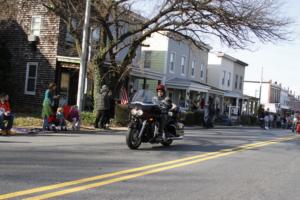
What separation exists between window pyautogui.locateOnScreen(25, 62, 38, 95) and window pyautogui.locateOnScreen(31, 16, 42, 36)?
1.74 meters

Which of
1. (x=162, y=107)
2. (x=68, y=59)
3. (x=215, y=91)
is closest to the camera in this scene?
(x=162, y=107)

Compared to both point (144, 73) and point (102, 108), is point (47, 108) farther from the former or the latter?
point (144, 73)

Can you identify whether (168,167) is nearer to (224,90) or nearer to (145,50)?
(145,50)

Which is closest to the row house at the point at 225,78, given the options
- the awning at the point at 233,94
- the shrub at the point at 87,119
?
the awning at the point at 233,94

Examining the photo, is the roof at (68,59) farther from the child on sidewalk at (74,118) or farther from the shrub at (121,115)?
the child on sidewalk at (74,118)

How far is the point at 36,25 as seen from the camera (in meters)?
27.6

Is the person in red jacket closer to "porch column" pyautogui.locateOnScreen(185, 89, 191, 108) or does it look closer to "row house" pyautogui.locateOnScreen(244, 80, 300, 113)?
"porch column" pyautogui.locateOnScreen(185, 89, 191, 108)

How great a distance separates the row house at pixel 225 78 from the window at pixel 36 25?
74.9 ft

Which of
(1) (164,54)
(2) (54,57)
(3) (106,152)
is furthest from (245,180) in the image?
(1) (164,54)

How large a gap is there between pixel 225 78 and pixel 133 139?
40.1 meters

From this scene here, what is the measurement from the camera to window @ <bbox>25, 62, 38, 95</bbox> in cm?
2770

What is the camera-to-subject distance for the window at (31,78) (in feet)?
90.9

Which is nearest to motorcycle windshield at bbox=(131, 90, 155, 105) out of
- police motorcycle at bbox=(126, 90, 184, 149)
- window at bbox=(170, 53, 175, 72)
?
police motorcycle at bbox=(126, 90, 184, 149)

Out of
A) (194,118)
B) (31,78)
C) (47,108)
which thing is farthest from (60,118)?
(194,118)
